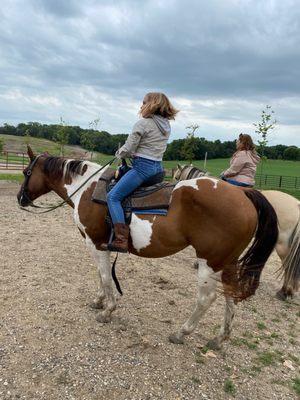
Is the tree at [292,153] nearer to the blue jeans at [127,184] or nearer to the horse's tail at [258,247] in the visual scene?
the horse's tail at [258,247]

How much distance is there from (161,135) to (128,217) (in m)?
0.99

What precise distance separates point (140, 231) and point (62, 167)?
1.56 meters

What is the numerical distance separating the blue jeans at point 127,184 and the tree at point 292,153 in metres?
69.4

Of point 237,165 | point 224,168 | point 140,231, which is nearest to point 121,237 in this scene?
point 140,231

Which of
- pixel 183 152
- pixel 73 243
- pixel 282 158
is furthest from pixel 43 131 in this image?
pixel 73 243

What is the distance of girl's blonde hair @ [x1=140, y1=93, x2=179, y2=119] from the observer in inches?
150

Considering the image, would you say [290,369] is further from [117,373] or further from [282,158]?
[282,158]

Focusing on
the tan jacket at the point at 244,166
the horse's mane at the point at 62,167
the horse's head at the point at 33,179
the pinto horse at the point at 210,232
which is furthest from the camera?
the tan jacket at the point at 244,166

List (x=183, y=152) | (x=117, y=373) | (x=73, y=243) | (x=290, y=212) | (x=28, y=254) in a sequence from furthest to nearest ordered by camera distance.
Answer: (x=183, y=152)
(x=73, y=243)
(x=28, y=254)
(x=290, y=212)
(x=117, y=373)

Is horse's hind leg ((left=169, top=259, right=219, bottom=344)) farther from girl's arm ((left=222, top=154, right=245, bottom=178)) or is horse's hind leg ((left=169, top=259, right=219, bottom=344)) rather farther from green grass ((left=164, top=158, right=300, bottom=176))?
green grass ((left=164, top=158, right=300, bottom=176))

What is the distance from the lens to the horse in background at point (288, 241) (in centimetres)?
475

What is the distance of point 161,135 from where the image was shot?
392 cm

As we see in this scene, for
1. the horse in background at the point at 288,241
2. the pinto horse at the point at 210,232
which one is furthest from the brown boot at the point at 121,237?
the horse in background at the point at 288,241

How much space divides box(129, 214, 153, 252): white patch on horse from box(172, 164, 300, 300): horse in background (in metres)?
1.99
